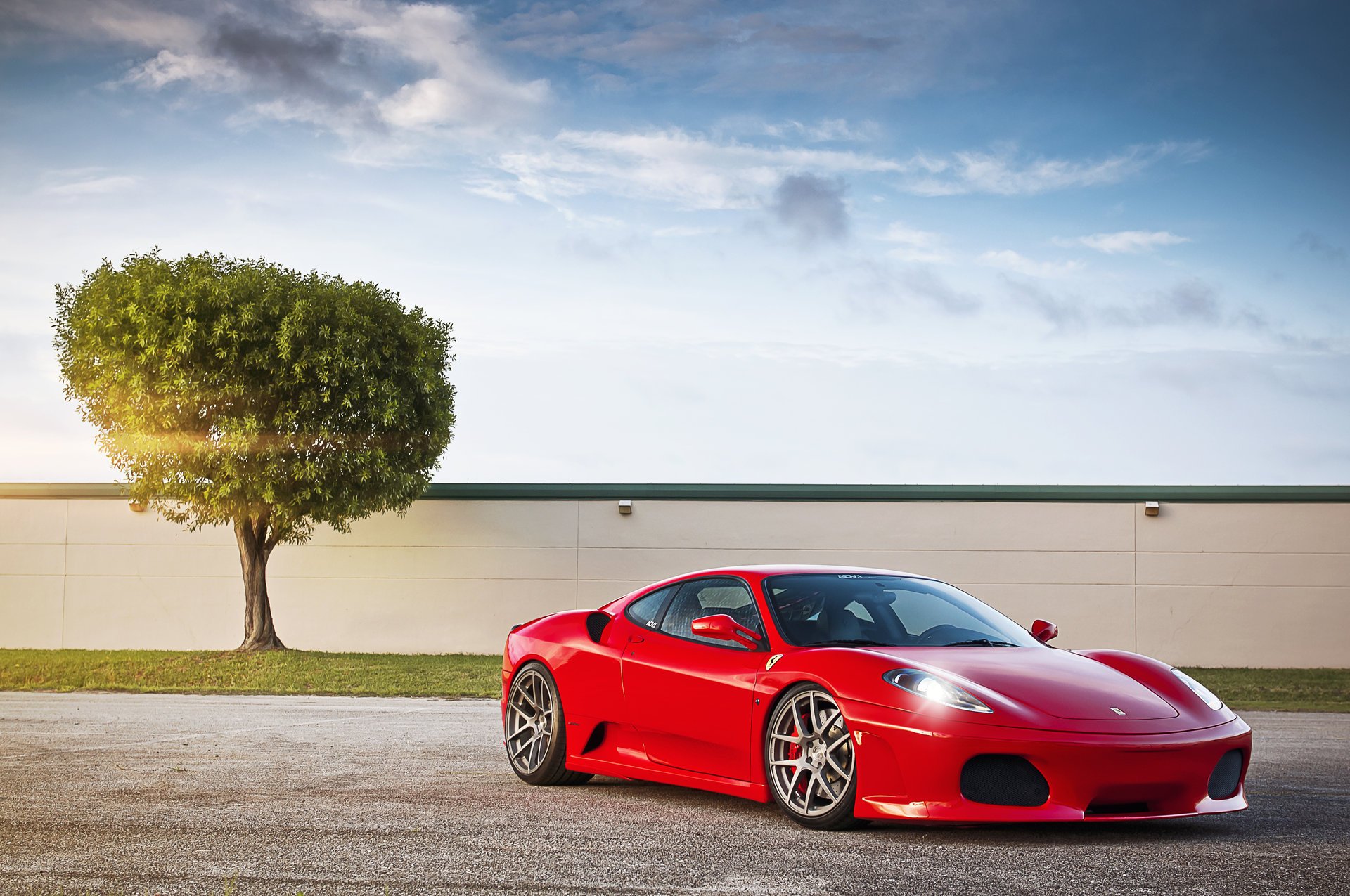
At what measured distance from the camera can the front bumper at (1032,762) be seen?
18.5ft

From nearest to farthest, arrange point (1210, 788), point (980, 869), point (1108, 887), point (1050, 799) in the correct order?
point (1108, 887) < point (980, 869) < point (1050, 799) < point (1210, 788)

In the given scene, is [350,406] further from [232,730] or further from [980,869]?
[980,869]

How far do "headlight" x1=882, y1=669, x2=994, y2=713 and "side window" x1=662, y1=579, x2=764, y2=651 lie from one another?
3.34 ft

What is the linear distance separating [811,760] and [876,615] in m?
1.09

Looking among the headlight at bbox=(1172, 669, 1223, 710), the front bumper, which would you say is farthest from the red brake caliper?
the headlight at bbox=(1172, 669, 1223, 710)

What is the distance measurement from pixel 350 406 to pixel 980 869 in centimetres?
2198

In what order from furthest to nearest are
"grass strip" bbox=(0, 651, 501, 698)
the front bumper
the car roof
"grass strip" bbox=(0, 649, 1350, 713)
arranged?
"grass strip" bbox=(0, 651, 501, 698) < "grass strip" bbox=(0, 649, 1350, 713) < the car roof < the front bumper

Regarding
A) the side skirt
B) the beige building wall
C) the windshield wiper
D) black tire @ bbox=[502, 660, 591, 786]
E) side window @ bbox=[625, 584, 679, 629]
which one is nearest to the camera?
the side skirt

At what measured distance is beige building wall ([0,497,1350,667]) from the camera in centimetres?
2686

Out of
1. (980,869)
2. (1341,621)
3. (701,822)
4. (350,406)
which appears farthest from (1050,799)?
(1341,621)

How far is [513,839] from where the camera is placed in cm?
589

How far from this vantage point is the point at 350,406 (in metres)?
25.7

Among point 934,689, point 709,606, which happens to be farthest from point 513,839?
point 934,689

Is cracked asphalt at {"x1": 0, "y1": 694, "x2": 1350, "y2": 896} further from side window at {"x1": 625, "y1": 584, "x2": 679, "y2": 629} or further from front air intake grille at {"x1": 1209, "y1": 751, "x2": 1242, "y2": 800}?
side window at {"x1": 625, "y1": 584, "x2": 679, "y2": 629}
